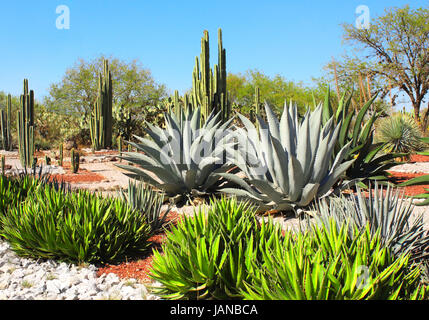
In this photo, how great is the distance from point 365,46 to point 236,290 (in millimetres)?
32417

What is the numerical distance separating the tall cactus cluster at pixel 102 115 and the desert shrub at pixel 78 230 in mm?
17847

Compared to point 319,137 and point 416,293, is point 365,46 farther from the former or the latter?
point 416,293

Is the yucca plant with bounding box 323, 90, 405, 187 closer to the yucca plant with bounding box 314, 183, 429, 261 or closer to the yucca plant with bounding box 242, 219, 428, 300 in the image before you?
the yucca plant with bounding box 314, 183, 429, 261

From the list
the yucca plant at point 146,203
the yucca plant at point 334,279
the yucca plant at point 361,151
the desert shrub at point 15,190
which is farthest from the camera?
the yucca plant at point 361,151

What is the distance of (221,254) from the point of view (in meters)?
3.41

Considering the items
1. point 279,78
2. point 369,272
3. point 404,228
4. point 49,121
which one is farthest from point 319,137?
point 279,78

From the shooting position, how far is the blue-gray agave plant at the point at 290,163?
5.61 m

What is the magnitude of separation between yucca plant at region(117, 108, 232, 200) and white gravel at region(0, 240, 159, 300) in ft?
9.31

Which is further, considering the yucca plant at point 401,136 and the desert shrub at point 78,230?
the yucca plant at point 401,136

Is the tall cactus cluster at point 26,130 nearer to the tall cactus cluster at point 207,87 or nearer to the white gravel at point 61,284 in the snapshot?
the tall cactus cluster at point 207,87

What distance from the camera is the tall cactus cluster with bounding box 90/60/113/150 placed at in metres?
22.2

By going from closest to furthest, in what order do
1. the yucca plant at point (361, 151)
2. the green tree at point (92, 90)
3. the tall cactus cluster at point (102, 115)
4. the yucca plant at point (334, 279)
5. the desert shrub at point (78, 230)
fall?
the yucca plant at point (334, 279) < the desert shrub at point (78, 230) < the yucca plant at point (361, 151) < the tall cactus cluster at point (102, 115) < the green tree at point (92, 90)

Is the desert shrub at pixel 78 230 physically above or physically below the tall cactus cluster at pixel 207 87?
below

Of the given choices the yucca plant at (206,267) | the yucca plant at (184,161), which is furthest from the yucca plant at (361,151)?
the yucca plant at (206,267)
